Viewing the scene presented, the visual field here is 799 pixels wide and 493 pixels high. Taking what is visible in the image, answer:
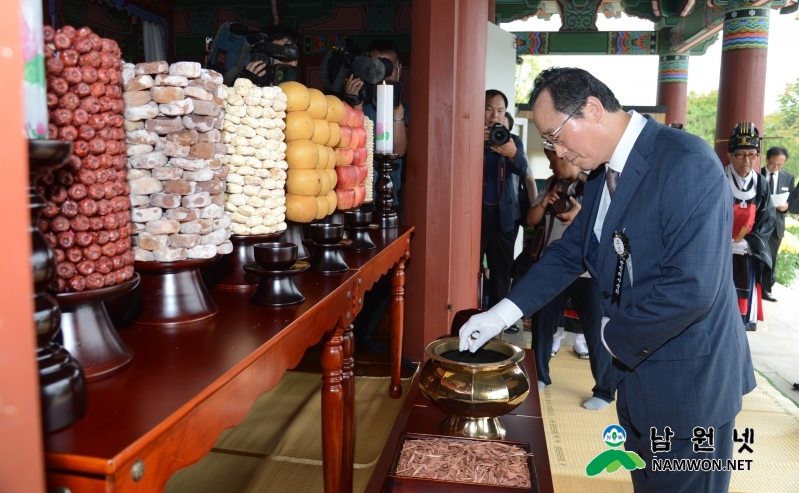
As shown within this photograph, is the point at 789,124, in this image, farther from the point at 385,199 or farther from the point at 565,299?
the point at 385,199

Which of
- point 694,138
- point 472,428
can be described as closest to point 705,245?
point 694,138

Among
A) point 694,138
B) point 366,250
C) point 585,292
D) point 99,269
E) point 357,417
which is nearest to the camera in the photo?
point 99,269

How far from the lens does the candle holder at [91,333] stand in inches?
32.1

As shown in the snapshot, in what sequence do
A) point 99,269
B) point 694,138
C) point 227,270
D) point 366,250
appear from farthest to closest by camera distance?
point 366,250 → point 227,270 → point 694,138 → point 99,269

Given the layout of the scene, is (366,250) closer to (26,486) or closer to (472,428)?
(472,428)

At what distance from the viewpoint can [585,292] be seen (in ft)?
9.48

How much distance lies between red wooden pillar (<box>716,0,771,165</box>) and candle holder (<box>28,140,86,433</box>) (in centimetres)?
604

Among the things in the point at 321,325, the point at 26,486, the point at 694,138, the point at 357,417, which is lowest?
the point at 357,417

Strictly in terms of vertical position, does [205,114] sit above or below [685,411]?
above

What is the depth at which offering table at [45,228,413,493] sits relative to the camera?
0.65m

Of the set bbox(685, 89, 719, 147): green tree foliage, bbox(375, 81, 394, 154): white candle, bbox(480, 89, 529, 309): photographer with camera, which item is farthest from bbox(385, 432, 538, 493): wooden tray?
bbox(685, 89, 719, 147): green tree foliage

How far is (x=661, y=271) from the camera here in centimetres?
133

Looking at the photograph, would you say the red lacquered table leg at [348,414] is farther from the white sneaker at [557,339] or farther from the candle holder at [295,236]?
the white sneaker at [557,339]

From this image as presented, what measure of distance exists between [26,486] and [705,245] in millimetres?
1178
